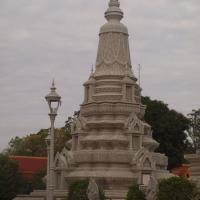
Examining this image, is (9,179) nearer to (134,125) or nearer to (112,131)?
(112,131)

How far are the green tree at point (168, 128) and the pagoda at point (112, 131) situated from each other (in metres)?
15.0

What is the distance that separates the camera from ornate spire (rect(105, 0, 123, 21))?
4678 cm

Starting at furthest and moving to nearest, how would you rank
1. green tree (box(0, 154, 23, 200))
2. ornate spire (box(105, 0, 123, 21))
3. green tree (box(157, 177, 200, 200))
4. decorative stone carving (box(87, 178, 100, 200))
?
green tree (box(0, 154, 23, 200)) < ornate spire (box(105, 0, 123, 21)) < decorative stone carving (box(87, 178, 100, 200)) < green tree (box(157, 177, 200, 200))

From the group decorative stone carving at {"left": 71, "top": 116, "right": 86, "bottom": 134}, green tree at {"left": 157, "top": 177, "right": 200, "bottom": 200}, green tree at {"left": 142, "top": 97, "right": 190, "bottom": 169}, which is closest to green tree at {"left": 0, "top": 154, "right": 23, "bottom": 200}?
decorative stone carving at {"left": 71, "top": 116, "right": 86, "bottom": 134}

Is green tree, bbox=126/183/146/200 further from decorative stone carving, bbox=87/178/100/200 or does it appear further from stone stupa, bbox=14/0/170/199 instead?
stone stupa, bbox=14/0/170/199

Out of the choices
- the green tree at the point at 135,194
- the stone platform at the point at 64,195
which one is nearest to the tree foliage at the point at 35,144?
the stone platform at the point at 64,195

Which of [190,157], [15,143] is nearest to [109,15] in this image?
[190,157]

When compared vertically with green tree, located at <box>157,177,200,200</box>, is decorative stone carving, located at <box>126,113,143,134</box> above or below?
above

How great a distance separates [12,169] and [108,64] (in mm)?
15324

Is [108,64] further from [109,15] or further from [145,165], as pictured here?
[145,165]

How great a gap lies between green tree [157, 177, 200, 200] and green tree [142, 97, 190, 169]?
30350 millimetres

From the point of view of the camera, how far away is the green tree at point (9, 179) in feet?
177

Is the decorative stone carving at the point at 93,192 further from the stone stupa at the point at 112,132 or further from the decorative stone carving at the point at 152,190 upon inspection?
the stone stupa at the point at 112,132

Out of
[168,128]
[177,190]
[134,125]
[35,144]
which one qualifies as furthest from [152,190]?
[35,144]
